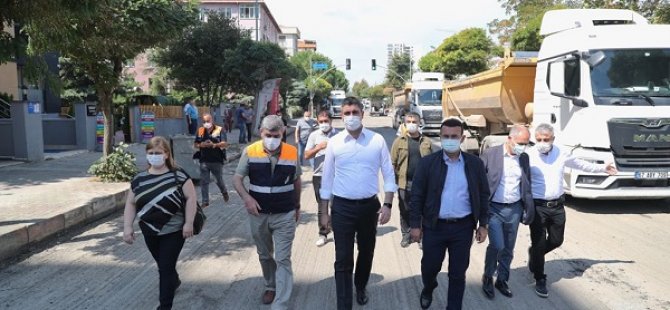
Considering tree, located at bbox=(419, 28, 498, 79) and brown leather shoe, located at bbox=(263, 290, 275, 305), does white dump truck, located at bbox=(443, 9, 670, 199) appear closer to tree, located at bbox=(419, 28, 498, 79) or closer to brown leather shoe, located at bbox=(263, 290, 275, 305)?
brown leather shoe, located at bbox=(263, 290, 275, 305)

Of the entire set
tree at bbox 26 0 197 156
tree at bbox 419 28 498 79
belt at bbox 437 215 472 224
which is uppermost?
tree at bbox 419 28 498 79

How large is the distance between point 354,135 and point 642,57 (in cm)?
654

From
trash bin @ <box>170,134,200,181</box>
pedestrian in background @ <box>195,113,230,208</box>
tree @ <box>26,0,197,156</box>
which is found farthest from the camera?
trash bin @ <box>170,134,200,181</box>

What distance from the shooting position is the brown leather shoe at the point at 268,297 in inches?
179

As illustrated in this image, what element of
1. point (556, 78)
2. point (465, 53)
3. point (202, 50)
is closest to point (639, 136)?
point (556, 78)

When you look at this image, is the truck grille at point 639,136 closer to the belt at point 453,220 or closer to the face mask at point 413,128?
the face mask at point 413,128

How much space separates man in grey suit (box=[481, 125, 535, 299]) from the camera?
15.1 ft

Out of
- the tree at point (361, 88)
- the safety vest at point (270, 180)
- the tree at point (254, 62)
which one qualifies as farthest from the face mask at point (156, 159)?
the tree at point (361, 88)

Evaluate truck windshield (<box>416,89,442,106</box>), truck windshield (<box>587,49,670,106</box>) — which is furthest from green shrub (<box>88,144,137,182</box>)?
truck windshield (<box>416,89,442,106</box>)

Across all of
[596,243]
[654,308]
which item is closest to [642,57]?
[596,243]

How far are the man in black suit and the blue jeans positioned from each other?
655 mm

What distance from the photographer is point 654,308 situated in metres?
4.47

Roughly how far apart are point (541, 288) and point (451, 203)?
5.30 feet

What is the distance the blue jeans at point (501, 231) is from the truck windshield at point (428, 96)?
21.1m
